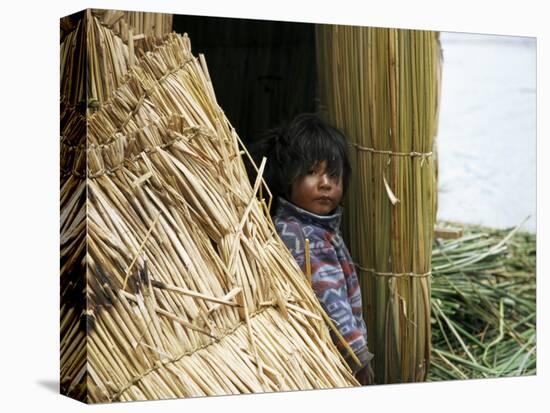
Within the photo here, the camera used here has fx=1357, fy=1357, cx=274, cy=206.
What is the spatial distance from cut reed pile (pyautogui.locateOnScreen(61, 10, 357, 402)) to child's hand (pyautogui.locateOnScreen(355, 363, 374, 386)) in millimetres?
262

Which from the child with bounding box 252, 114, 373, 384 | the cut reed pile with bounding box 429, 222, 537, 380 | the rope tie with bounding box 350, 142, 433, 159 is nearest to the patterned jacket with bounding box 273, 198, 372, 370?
the child with bounding box 252, 114, 373, 384

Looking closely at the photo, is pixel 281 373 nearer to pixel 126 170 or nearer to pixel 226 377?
pixel 226 377

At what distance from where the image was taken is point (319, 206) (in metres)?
5.28

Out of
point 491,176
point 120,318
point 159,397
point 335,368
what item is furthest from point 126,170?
point 491,176

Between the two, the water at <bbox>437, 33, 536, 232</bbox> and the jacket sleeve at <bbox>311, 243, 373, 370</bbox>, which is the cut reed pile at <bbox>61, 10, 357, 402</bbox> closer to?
the jacket sleeve at <bbox>311, 243, 373, 370</bbox>

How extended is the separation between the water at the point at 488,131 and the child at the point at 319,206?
1.67 feet

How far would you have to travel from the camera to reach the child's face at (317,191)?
5.23 metres

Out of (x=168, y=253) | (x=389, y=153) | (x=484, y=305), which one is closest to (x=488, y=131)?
(x=389, y=153)

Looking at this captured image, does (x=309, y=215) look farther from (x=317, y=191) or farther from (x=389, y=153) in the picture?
(x=389, y=153)

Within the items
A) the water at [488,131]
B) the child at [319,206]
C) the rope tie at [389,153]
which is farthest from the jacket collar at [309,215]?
the water at [488,131]

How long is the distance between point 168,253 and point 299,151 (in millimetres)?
715

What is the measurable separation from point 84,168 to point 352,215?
115 centimetres

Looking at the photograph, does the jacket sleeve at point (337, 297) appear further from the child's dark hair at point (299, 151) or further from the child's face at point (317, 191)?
the child's dark hair at point (299, 151)

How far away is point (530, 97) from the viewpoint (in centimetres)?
582
